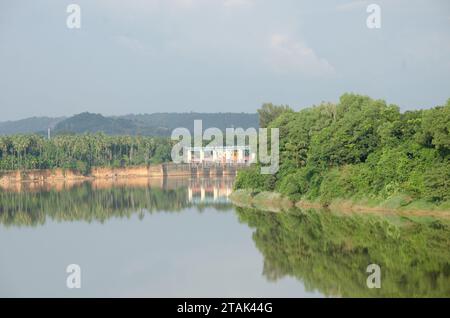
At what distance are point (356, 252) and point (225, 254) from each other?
15.8 ft

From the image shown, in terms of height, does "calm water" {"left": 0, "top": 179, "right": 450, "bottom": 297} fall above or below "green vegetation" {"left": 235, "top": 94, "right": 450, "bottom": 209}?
below

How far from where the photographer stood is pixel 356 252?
29453 mm

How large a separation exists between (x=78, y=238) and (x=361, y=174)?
14002 millimetres

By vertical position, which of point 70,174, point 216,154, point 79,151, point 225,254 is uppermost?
point 79,151

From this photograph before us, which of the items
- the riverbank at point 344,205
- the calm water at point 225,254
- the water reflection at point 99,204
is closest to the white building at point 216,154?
the water reflection at point 99,204

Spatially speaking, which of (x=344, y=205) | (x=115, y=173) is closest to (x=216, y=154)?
(x=115, y=173)

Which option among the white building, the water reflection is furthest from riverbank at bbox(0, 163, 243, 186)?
the water reflection

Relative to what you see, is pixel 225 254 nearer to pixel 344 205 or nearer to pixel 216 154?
pixel 344 205

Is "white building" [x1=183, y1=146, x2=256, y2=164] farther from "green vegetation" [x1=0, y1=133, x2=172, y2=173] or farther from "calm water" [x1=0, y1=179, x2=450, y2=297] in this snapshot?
"calm water" [x1=0, y1=179, x2=450, y2=297]

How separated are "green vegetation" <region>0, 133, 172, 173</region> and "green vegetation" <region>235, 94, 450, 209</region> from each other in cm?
6403

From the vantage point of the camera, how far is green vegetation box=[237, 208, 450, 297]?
23.4 meters

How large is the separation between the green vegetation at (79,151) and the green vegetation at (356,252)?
75.2 meters

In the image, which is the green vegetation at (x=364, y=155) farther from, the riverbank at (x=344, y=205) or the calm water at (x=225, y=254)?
the calm water at (x=225, y=254)
